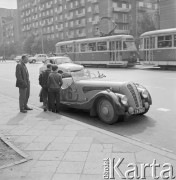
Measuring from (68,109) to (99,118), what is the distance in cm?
188

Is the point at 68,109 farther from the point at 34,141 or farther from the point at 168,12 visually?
the point at 168,12

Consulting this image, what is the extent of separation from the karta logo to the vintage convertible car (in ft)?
9.48

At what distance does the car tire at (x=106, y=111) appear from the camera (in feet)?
24.5

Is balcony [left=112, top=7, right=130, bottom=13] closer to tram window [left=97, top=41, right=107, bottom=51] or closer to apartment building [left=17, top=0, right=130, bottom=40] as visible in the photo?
apartment building [left=17, top=0, right=130, bottom=40]

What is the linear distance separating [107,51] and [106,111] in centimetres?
2248

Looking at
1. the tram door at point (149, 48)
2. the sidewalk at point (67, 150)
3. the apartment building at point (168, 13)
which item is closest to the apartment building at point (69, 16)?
the apartment building at point (168, 13)

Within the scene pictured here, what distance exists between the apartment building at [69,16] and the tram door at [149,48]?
21421 millimetres

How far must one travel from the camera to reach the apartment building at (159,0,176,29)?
41.5 meters

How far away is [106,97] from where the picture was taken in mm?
7539

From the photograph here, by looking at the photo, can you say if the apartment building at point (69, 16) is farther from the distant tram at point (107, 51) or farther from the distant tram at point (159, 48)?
the distant tram at point (159, 48)

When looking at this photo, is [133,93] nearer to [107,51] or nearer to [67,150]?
[67,150]

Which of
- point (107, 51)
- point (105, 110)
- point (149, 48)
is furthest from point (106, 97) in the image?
point (107, 51)

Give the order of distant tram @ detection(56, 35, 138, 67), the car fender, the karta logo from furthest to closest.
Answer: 1. distant tram @ detection(56, 35, 138, 67)
2. the car fender
3. the karta logo

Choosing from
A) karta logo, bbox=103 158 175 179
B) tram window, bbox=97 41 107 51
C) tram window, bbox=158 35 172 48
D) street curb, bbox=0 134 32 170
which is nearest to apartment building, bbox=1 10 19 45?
tram window, bbox=97 41 107 51
